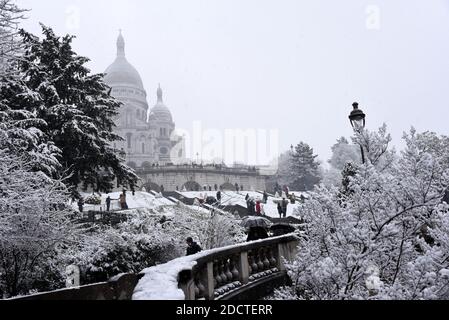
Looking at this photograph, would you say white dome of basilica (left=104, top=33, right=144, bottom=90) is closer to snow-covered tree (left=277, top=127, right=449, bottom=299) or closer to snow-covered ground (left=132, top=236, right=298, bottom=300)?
snow-covered tree (left=277, top=127, right=449, bottom=299)

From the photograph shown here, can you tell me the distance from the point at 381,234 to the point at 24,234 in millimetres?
9596

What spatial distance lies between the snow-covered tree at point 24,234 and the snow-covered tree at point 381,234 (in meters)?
8.16

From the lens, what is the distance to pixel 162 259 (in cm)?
1670

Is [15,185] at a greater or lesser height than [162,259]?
greater

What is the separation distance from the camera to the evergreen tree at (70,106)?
1675 cm

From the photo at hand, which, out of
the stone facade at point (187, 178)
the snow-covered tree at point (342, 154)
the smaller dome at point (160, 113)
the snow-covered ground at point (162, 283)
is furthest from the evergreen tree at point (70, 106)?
the smaller dome at point (160, 113)

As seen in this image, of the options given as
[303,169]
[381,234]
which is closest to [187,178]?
[303,169]

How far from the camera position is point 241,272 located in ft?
26.7

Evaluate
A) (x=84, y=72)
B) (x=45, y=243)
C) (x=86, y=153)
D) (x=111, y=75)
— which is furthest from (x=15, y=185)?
(x=111, y=75)

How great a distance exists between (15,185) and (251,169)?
6809cm

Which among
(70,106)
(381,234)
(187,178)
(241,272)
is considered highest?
(70,106)

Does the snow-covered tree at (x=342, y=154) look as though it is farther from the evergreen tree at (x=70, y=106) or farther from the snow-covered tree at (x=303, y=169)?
the evergreen tree at (x=70, y=106)

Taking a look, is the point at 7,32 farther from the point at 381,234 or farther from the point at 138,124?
the point at 138,124
